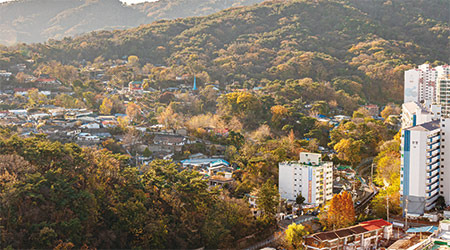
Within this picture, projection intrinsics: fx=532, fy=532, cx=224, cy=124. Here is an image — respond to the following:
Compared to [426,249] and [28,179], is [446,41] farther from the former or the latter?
[28,179]

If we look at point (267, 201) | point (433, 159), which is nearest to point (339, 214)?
point (267, 201)

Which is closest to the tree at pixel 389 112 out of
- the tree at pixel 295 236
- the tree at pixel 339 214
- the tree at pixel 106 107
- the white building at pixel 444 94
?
the white building at pixel 444 94

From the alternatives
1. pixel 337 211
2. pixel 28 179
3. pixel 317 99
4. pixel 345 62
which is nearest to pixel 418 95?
pixel 317 99

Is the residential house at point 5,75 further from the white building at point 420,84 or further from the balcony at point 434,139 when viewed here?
the white building at point 420,84

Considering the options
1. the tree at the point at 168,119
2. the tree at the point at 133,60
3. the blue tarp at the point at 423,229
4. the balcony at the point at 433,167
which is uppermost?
the tree at the point at 133,60

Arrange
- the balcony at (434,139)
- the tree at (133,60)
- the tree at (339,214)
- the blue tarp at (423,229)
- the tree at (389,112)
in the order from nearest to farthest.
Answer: the blue tarp at (423,229), the tree at (339,214), the balcony at (434,139), the tree at (389,112), the tree at (133,60)

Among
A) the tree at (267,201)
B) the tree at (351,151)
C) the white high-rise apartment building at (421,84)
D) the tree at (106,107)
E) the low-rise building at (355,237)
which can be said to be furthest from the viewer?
the white high-rise apartment building at (421,84)

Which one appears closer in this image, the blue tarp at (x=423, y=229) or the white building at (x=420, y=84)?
the blue tarp at (x=423, y=229)

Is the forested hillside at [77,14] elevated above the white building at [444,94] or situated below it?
above
